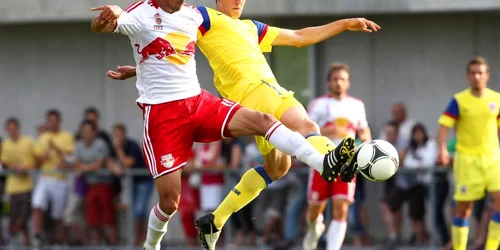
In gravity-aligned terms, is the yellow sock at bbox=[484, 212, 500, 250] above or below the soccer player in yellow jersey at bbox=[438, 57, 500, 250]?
below

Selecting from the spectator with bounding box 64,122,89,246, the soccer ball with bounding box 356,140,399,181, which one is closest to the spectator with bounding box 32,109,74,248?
the spectator with bounding box 64,122,89,246

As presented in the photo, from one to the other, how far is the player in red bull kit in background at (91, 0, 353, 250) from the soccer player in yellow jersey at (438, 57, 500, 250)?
4.32 metres

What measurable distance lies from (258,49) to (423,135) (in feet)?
20.2

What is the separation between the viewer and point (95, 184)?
666 inches

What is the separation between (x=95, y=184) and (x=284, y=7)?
4.26 meters

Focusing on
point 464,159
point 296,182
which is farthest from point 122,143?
point 464,159

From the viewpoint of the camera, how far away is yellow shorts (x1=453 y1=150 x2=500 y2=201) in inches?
517

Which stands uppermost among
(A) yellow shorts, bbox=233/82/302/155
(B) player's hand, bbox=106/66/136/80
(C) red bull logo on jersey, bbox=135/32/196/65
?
(C) red bull logo on jersey, bbox=135/32/196/65

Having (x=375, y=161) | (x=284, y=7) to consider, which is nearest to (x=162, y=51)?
(x=375, y=161)

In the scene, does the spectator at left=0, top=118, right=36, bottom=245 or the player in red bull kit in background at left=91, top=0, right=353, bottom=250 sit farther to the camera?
the spectator at left=0, top=118, right=36, bottom=245

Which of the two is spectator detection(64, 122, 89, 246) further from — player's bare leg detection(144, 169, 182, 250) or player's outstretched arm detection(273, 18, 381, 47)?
player's outstretched arm detection(273, 18, 381, 47)

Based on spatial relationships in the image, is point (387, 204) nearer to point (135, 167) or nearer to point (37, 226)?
point (135, 167)

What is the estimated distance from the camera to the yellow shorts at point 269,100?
10000 millimetres

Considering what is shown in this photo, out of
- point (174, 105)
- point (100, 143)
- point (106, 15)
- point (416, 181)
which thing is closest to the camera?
point (106, 15)
